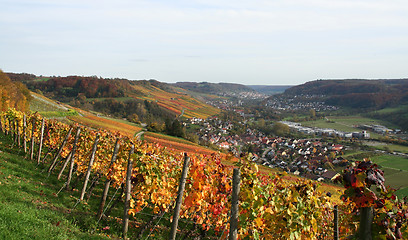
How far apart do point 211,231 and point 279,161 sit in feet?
164

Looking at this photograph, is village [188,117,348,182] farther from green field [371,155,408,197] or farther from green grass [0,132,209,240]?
green grass [0,132,209,240]

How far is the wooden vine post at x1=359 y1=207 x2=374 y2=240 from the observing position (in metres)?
3.44

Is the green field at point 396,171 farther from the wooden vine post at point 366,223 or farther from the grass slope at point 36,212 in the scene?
the grass slope at point 36,212

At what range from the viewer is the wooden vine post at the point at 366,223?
135 inches

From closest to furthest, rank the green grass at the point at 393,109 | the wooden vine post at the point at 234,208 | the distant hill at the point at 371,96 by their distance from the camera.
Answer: the wooden vine post at the point at 234,208, the green grass at the point at 393,109, the distant hill at the point at 371,96

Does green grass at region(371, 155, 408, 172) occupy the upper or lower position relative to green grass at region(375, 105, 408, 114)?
lower

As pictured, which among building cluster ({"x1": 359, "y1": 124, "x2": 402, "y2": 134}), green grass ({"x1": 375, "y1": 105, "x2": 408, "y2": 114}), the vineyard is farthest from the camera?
green grass ({"x1": 375, "y1": 105, "x2": 408, "y2": 114})

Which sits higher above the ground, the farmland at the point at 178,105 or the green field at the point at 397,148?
the farmland at the point at 178,105

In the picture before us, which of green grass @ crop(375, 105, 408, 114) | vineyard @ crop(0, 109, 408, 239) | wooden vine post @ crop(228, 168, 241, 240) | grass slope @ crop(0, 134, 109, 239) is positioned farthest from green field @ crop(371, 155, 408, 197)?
green grass @ crop(375, 105, 408, 114)

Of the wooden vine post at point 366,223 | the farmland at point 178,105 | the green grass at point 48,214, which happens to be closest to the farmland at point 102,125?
the green grass at point 48,214

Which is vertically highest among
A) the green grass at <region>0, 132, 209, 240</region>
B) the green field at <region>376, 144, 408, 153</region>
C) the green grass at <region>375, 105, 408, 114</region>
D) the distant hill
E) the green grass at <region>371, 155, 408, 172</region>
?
the distant hill

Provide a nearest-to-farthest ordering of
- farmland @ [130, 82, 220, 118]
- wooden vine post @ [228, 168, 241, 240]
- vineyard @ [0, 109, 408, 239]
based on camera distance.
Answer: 1. vineyard @ [0, 109, 408, 239]
2. wooden vine post @ [228, 168, 241, 240]
3. farmland @ [130, 82, 220, 118]

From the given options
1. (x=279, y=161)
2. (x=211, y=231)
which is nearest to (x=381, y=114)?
(x=279, y=161)

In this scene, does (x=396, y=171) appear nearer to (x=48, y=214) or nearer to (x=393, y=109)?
(x=48, y=214)
